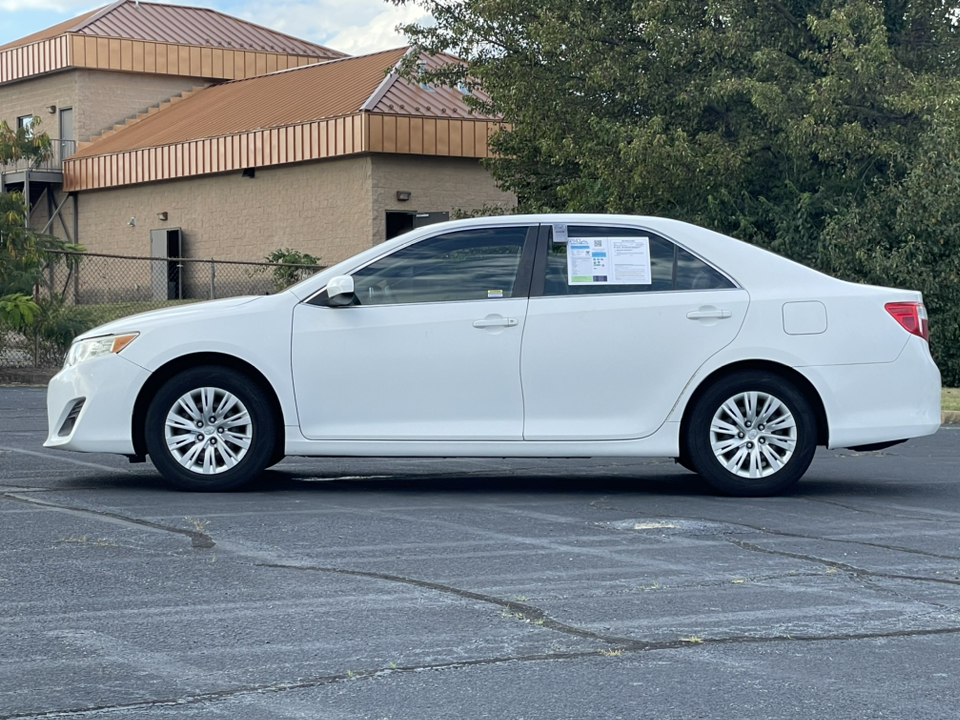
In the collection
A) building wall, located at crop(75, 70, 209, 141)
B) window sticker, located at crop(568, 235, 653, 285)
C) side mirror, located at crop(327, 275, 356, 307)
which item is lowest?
side mirror, located at crop(327, 275, 356, 307)

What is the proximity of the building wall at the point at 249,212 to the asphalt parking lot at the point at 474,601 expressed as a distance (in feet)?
80.1

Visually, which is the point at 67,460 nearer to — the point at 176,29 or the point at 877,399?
the point at 877,399

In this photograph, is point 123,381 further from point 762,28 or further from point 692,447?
point 762,28

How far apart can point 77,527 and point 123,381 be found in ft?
5.29

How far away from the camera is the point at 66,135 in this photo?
141ft

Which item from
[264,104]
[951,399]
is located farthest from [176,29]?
[951,399]

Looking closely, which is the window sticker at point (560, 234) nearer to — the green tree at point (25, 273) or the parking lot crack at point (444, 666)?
the parking lot crack at point (444, 666)

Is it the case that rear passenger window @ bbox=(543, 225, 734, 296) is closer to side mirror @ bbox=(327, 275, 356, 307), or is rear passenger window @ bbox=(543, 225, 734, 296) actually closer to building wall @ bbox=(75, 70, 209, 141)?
side mirror @ bbox=(327, 275, 356, 307)

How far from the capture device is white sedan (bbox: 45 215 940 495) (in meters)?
8.78

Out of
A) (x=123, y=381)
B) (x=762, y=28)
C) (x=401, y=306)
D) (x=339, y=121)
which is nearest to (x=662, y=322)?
(x=401, y=306)

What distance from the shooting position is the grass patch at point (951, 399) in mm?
16688

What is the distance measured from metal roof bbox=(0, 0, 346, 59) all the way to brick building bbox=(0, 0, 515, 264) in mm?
70

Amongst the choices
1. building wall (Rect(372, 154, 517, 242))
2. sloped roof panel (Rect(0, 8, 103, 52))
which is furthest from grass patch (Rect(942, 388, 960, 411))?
sloped roof panel (Rect(0, 8, 103, 52))

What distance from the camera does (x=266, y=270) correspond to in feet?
111
